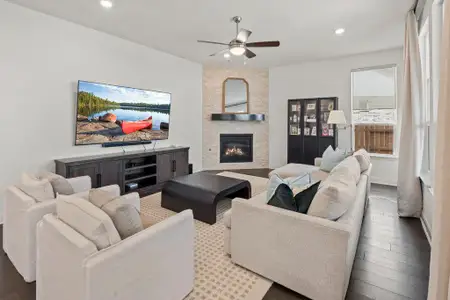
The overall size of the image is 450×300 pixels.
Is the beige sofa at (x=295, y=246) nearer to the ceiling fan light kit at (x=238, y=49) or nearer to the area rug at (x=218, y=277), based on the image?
the area rug at (x=218, y=277)

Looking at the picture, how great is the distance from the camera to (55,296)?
1.53 metres

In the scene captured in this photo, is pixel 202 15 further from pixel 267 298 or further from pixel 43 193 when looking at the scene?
pixel 267 298

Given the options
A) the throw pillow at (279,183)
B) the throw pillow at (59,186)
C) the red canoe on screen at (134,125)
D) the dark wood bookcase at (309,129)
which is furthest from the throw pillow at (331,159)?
the throw pillow at (59,186)

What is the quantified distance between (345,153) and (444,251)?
11.4 ft

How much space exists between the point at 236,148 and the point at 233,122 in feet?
2.59

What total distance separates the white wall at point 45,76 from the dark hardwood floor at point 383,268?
161cm

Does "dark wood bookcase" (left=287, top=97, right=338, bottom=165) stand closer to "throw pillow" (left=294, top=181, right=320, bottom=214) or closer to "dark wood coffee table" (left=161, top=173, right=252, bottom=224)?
"dark wood coffee table" (left=161, top=173, right=252, bottom=224)

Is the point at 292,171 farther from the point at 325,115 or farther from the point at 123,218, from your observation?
the point at 123,218

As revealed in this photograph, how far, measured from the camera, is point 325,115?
6.12 meters

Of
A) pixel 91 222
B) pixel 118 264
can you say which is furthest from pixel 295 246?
pixel 91 222

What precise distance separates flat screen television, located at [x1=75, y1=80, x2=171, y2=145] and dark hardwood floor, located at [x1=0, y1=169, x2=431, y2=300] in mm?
2268

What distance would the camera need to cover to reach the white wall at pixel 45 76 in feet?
10.9

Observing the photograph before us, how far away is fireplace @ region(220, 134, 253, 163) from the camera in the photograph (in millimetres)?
7199

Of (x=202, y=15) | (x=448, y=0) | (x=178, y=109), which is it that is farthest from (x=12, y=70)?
(x=448, y=0)
